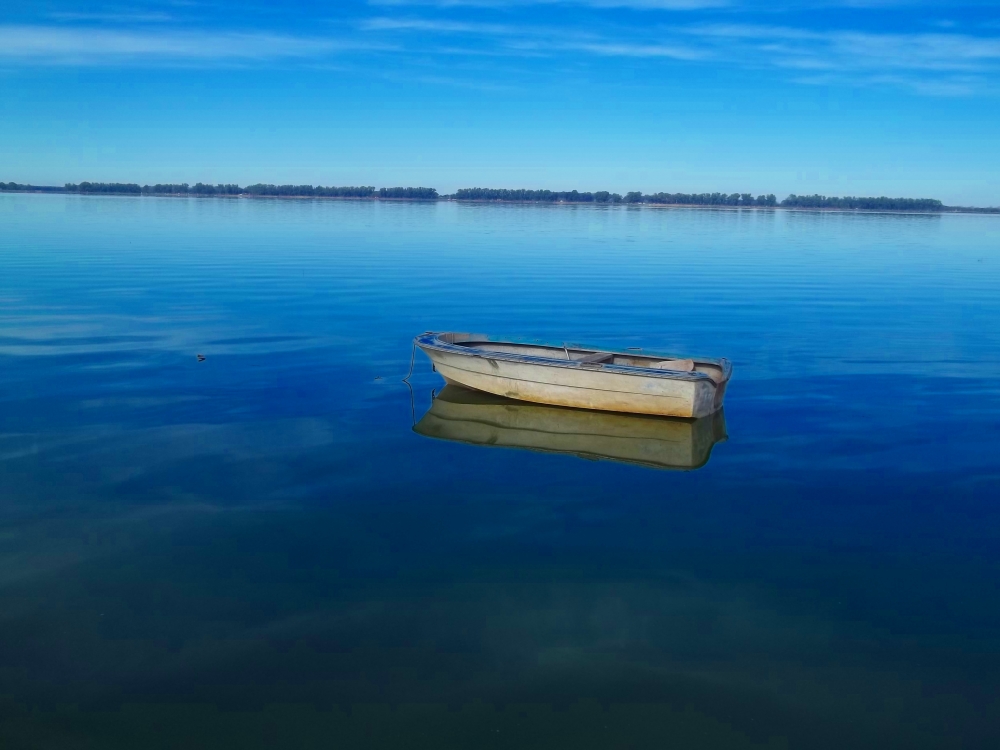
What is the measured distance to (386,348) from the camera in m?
24.0

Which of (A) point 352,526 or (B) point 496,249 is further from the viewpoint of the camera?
(B) point 496,249

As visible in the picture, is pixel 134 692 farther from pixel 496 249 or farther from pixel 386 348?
pixel 496 249

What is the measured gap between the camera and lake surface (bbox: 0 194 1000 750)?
7914 millimetres

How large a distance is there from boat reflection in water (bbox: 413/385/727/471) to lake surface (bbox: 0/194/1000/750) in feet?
1.33

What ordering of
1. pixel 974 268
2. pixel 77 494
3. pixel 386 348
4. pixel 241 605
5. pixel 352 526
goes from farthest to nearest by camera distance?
pixel 974 268, pixel 386 348, pixel 77 494, pixel 352 526, pixel 241 605

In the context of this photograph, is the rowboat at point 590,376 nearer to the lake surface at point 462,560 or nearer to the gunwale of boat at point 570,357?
the gunwale of boat at point 570,357

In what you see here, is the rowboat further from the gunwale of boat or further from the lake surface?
the lake surface

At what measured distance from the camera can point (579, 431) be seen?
55.0 feet

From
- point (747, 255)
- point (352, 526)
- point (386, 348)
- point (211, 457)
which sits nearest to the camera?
point (352, 526)

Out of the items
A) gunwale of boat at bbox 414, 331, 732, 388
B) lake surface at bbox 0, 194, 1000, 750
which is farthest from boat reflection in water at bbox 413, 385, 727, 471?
gunwale of boat at bbox 414, 331, 732, 388

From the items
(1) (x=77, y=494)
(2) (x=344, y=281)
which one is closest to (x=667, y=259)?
(2) (x=344, y=281)

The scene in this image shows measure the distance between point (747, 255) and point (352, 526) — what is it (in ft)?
167

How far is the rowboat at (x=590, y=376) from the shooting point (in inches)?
672

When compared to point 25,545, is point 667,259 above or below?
above
